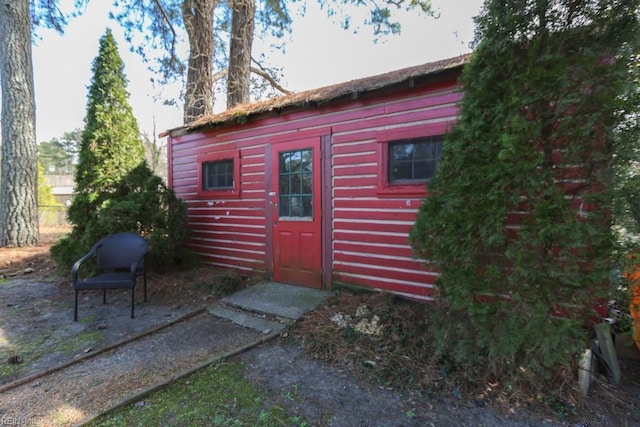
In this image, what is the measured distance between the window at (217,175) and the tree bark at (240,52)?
4.42 m

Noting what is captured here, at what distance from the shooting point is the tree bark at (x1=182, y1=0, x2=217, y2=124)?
8.34 meters

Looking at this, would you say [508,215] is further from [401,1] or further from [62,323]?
[401,1]

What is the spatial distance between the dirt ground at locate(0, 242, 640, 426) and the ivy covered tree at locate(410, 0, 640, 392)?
1.05 feet

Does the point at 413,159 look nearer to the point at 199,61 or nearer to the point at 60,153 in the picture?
the point at 199,61

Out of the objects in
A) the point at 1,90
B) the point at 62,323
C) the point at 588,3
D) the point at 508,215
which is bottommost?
the point at 62,323

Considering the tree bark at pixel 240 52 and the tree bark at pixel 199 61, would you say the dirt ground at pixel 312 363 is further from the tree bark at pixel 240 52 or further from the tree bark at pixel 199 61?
the tree bark at pixel 240 52

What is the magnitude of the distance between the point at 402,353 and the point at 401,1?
288 inches

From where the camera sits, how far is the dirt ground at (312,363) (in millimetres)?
2020

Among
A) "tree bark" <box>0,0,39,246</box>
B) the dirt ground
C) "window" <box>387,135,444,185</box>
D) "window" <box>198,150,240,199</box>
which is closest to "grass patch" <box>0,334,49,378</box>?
the dirt ground

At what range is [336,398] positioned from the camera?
221cm

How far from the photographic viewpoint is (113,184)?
501cm

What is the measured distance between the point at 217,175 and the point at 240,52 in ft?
17.4

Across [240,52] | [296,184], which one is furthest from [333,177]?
[240,52]

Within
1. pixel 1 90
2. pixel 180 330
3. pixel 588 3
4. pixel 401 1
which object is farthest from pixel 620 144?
pixel 1 90
